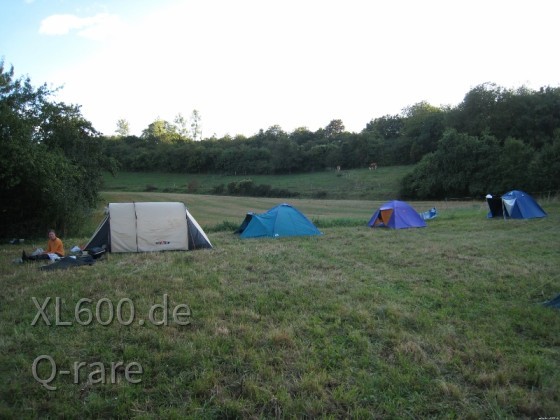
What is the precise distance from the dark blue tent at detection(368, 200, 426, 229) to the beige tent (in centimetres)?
866

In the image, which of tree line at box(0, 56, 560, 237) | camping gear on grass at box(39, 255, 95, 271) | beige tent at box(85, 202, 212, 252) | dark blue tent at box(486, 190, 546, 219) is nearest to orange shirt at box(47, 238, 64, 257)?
beige tent at box(85, 202, 212, 252)

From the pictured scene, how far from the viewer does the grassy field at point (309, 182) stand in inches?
1875

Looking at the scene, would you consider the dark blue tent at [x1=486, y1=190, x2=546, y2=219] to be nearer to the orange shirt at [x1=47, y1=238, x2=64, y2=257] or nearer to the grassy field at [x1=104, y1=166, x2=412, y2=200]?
the orange shirt at [x1=47, y1=238, x2=64, y2=257]

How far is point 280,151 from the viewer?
67688 mm

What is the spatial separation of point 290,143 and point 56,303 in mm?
64409

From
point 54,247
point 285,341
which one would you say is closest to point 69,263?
point 54,247

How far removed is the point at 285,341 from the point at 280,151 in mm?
64504

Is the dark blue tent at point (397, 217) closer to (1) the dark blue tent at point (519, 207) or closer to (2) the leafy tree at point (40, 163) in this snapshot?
(1) the dark blue tent at point (519, 207)

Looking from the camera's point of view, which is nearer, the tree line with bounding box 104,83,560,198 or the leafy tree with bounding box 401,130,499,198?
the tree line with bounding box 104,83,560,198

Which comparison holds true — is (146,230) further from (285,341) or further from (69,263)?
(285,341)

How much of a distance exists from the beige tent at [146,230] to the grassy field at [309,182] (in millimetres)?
35095

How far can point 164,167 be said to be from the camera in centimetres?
7119

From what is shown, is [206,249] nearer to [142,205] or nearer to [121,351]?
[142,205]

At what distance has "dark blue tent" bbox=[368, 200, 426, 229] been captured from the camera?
1638cm
